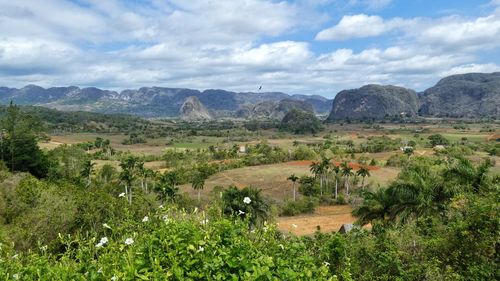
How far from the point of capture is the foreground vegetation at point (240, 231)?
248 inches

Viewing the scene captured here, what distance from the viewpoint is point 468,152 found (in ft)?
342

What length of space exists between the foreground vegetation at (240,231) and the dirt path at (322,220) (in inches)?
87.7

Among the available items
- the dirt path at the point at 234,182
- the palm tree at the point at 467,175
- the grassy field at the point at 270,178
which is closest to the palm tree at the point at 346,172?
the grassy field at the point at 270,178

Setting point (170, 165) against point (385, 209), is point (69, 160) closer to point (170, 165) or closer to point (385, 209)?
point (170, 165)

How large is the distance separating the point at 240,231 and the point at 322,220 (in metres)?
54.0

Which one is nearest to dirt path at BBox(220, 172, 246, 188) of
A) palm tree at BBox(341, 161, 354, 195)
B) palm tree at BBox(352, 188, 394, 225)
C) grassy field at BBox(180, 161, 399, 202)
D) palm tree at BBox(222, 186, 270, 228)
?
grassy field at BBox(180, 161, 399, 202)

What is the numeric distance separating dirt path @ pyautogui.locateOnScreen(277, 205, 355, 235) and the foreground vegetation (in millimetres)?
2226

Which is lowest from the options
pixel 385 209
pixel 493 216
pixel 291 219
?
pixel 291 219

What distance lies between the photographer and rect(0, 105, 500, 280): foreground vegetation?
20.6ft

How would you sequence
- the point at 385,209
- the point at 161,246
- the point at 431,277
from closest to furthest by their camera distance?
the point at 161,246 < the point at 431,277 < the point at 385,209

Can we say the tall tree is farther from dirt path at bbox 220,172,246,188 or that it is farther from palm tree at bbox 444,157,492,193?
palm tree at bbox 444,157,492,193

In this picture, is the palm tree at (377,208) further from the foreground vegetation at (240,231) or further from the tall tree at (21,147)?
the tall tree at (21,147)

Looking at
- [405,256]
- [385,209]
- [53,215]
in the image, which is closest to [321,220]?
[385,209]

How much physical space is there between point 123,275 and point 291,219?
57453 mm
